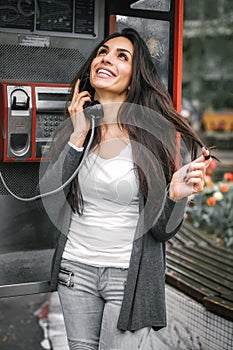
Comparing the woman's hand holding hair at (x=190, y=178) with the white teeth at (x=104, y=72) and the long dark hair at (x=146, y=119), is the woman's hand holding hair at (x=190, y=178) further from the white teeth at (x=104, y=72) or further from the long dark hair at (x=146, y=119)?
the white teeth at (x=104, y=72)

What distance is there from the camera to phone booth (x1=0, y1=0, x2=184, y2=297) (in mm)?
2693

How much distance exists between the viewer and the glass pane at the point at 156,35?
291 centimetres

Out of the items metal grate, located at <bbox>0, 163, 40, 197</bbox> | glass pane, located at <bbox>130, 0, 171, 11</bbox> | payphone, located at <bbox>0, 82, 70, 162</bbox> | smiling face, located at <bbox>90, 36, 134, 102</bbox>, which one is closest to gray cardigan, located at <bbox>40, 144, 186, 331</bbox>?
smiling face, located at <bbox>90, 36, 134, 102</bbox>

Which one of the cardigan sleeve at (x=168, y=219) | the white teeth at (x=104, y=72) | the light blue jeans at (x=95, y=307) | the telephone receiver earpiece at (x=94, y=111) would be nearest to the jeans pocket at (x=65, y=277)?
the light blue jeans at (x=95, y=307)

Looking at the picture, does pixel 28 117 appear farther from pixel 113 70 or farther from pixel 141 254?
pixel 141 254

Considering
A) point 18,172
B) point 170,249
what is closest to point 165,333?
point 170,249

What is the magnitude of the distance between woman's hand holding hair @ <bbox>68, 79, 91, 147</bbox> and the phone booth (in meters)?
0.45

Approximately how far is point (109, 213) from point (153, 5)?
48.7 inches

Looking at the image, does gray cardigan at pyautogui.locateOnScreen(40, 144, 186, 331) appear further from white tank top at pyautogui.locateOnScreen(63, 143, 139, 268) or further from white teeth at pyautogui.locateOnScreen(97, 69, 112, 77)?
white teeth at pyautogui.locateOnScreen(97, 69, 112, 77)

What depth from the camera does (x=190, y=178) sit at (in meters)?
1.98

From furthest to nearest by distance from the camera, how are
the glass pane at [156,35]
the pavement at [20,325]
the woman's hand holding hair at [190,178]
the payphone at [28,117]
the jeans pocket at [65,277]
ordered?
the pavement at [20,325] → the glass pane at [156,35] → the payphone at [28,117] → the jeans pocket at [65,277] → the woman's hand holding hair at [190,178]

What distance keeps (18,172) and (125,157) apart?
85 centimetres

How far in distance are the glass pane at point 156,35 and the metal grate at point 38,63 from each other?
262mm

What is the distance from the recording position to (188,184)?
2.01 m
